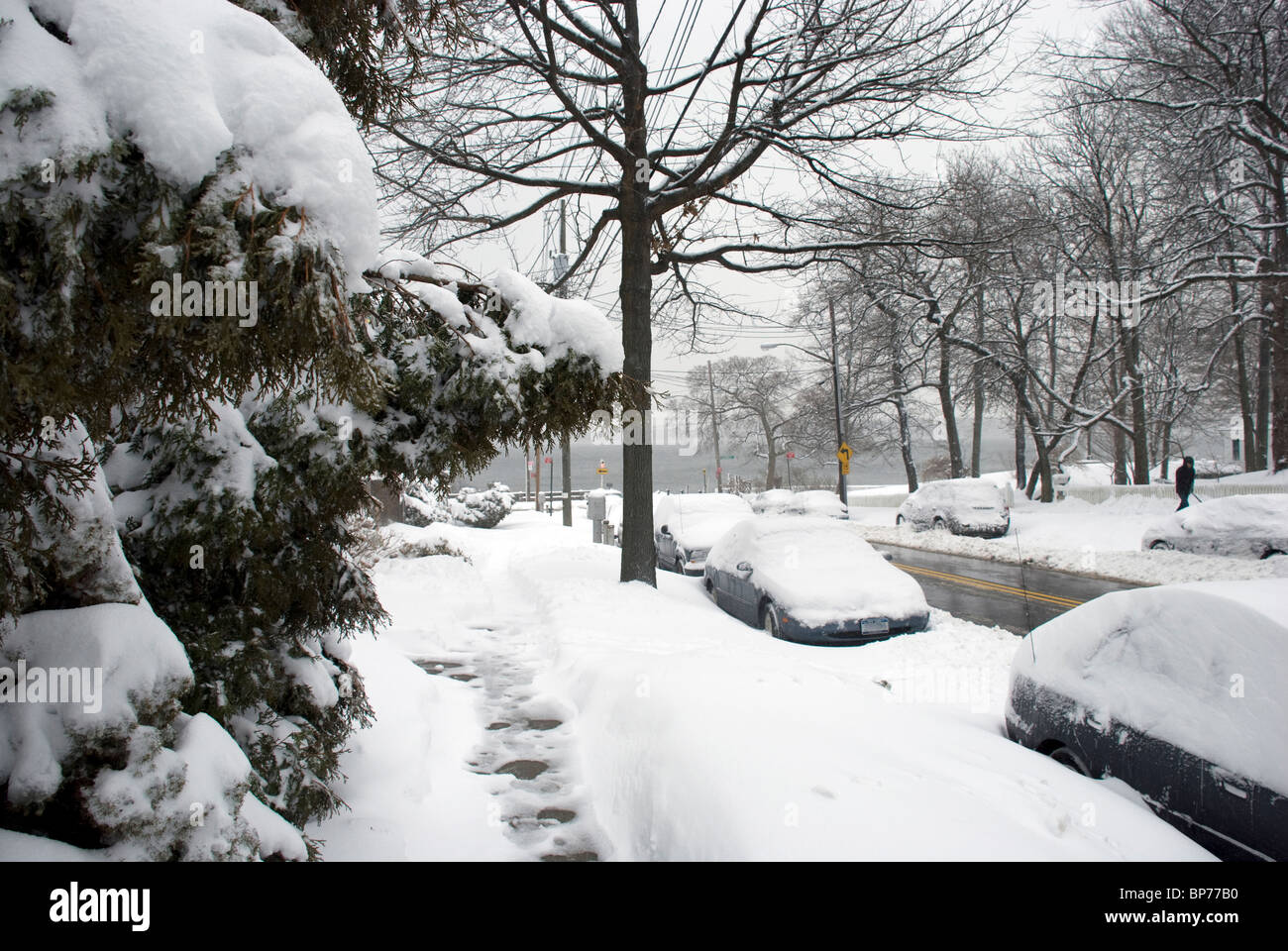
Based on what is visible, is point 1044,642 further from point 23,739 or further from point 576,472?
point 576,472

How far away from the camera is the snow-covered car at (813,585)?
8.23 meters

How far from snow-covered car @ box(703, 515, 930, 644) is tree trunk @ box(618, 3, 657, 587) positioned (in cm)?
131

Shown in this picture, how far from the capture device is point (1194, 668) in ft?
11.8

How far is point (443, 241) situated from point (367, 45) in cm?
749

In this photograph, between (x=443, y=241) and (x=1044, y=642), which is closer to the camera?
(x=1044, y=642)

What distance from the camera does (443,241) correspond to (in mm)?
10984

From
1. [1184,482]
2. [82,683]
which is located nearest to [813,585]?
[82,683]

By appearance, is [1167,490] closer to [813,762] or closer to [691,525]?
[691,525]

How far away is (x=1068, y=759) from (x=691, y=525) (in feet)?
36.1

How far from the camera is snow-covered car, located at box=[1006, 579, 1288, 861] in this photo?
10.2ft

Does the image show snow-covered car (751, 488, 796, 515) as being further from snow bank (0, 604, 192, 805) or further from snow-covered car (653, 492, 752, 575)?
snow bank (0, 604, 192, 805)

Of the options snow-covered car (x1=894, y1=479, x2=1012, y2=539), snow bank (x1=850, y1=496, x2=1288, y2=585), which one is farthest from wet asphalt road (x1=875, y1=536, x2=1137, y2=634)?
snow-covered car (x1=894, y1=479, x2=1012, y2=539)

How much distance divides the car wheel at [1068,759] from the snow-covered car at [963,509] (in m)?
17.9
